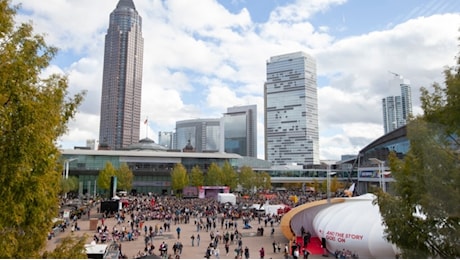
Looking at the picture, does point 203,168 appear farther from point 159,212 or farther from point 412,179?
point 412,179

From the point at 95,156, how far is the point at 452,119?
88731 millimetres

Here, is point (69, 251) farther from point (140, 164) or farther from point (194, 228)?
point (140, 164)

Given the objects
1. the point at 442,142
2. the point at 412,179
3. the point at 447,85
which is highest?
the point at 447,85

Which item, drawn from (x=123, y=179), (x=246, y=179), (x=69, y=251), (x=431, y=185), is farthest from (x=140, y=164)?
(x=431, y=185)

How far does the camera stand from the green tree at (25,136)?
5172 millimetres

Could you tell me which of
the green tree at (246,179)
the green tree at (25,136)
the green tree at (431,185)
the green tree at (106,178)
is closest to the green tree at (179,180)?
the green tree at (106,178)

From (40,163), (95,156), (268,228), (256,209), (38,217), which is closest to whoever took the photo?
(40,163)

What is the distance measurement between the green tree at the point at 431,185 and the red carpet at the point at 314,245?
1772 cm

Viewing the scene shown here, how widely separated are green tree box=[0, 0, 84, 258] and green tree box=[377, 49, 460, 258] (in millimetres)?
6972

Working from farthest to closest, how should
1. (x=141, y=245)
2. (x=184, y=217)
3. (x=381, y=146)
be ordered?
(x=381, y=146), (x=184, y=217), (x=141, y=245)

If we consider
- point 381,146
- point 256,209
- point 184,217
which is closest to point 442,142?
point 184,217

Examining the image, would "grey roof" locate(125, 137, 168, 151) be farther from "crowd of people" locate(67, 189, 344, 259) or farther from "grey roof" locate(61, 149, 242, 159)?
"crowd of people" locate(67, 189, 344, 259)

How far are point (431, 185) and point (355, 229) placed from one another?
625 inches

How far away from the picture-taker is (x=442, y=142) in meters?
7.55
